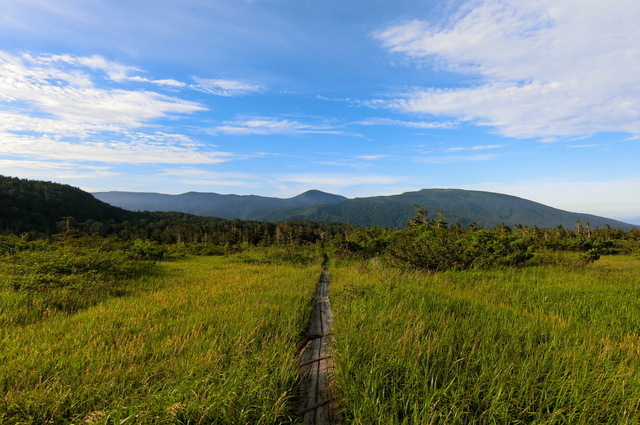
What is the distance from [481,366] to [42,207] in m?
177

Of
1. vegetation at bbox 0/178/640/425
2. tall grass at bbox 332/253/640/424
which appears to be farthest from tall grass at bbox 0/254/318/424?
tall grass at bbox 332/253/640/424

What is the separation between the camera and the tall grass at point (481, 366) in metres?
2.80

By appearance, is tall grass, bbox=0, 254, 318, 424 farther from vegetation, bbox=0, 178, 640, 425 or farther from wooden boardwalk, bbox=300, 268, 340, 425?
wooden boardwalk, bbox=300, 268, 340, 425

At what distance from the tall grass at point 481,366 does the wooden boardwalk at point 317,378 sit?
0.27 meters

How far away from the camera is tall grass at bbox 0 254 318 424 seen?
273 centimetres

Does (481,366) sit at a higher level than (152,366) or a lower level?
higher

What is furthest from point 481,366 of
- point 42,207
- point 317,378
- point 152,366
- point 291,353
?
point 42,207

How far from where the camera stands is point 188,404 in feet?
8.83

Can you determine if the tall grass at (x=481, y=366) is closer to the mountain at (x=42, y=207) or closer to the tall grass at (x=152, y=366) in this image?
the tall grass at (x=152, y=366)

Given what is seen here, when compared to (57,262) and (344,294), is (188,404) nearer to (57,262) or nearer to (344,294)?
(344,294)

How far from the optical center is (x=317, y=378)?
3.90 metres

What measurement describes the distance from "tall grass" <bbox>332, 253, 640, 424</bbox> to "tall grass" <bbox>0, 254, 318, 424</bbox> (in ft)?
3.22

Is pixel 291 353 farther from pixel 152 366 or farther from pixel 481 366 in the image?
pixel 481 366

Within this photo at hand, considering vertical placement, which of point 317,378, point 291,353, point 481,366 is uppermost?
point 481,366
